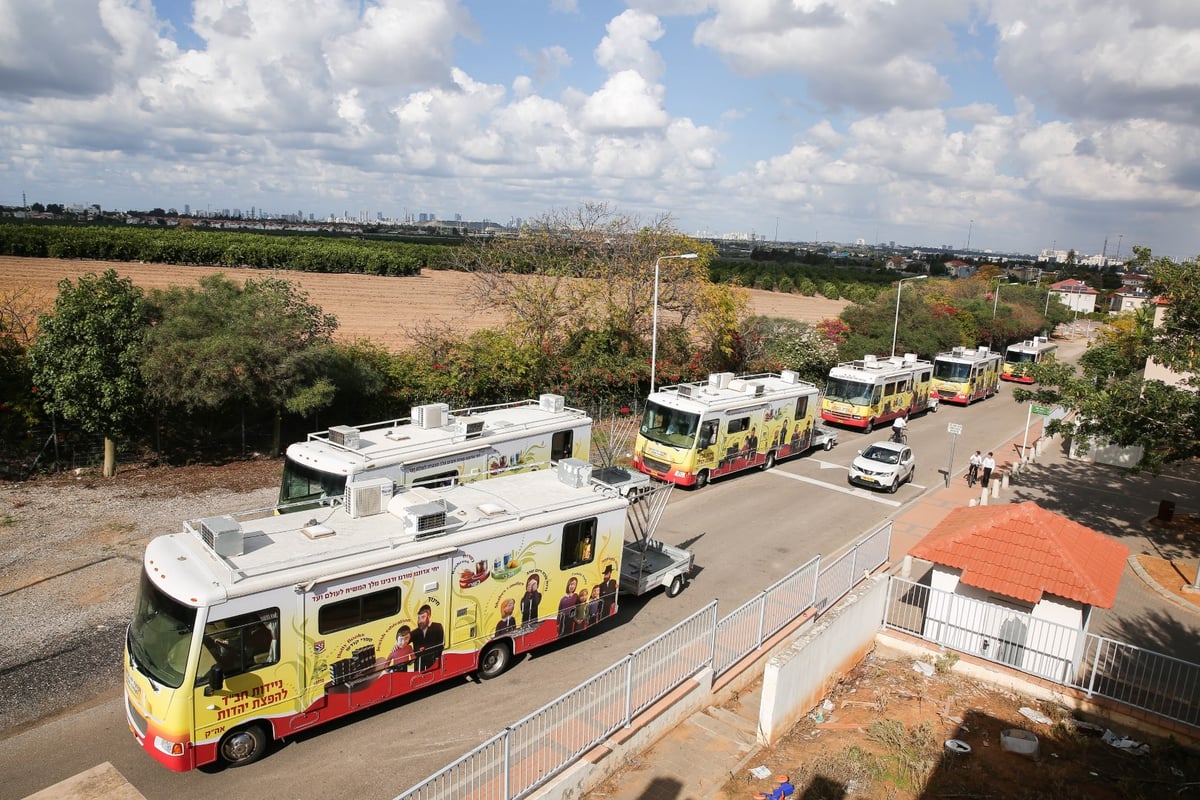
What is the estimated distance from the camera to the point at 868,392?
100 feet

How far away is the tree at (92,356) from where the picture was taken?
1811cm

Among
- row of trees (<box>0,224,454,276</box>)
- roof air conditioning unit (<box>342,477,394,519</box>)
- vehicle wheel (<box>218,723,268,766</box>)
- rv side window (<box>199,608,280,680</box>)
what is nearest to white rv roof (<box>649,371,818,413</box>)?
roof air conditioning unit (<box>342,477,394,519</box>)

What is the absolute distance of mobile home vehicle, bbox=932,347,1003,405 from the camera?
39469 millimetres

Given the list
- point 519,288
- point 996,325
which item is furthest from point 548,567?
point 996,325

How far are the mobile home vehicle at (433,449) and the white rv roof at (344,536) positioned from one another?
132 centimetres

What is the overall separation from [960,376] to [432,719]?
36.4m

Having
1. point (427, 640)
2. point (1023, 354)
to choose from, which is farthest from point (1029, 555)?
point (1023, 354)

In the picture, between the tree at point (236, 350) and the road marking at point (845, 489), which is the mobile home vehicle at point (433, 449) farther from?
the road marking at point (845, 489)

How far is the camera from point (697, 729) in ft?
34.0

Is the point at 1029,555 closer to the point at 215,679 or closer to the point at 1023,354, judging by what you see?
the point at 215,679

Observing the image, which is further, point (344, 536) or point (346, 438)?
point (346, 438)

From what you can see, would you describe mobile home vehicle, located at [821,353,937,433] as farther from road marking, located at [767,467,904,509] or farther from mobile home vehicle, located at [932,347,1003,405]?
road marking, located at [767,467,904,509]

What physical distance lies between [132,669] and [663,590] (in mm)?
9180

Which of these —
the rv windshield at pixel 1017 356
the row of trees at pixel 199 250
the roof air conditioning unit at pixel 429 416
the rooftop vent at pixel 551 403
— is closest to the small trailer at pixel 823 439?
the rooftop vent at pixel 551 403
